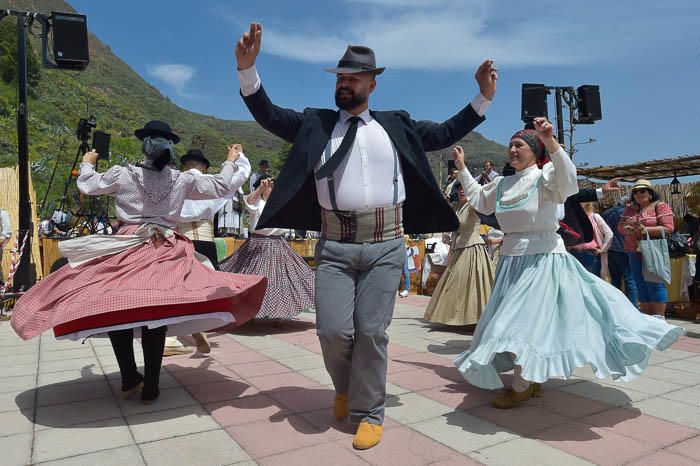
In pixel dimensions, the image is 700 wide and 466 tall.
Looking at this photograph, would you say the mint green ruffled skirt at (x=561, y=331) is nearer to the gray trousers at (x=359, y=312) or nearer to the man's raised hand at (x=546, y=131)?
the gray trousers at (x=359, y=312)

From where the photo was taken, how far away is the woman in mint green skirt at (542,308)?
122 inches

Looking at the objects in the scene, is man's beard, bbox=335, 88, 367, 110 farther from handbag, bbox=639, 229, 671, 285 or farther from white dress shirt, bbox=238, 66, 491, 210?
handbag, bbox=639, 229, 671, 285

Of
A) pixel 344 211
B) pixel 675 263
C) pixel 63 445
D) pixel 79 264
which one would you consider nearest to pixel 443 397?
pixel 344 211

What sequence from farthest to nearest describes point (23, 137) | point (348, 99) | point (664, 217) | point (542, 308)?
point (23, 137) < point (664, 217) < point (542, 308) < point (348, 99)

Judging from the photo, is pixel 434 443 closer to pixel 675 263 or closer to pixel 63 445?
pixel 63 445

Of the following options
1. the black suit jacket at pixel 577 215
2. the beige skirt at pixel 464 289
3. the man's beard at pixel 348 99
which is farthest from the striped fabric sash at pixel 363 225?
the beige skirt at pixel 464 289

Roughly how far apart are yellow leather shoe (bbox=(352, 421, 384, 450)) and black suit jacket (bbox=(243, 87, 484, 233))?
115 centimetres

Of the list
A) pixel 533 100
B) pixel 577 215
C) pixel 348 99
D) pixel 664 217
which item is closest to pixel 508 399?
pixel 577 215

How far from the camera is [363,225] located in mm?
3039

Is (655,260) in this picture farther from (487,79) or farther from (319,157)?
(319,157)

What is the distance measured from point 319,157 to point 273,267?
3464 mm

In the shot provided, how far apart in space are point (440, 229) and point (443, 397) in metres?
1.15

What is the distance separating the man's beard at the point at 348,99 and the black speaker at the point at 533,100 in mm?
9271

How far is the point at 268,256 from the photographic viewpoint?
21.2 ft
